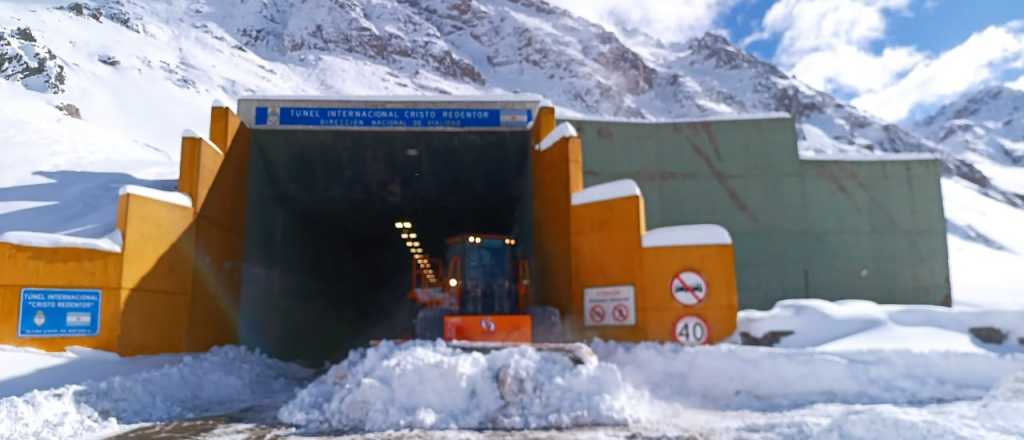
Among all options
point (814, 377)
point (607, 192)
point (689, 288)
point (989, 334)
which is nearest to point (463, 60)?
point (607, 192)

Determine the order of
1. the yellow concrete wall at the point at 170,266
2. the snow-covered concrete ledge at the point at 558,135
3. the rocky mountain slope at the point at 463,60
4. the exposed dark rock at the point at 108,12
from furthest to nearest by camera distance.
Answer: the rocky mountain slope at the point at 463,60
the exposed dark rock at the point at 108,12
the snow-covered concrete ledge at the point at 558,135
the yellow concrete wall at the point at 170,266

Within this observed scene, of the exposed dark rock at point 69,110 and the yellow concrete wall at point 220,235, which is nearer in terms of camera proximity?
the yellow concrete wall at point 220,235

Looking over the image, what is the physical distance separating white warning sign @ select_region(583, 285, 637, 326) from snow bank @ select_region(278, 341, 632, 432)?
13.8 feet

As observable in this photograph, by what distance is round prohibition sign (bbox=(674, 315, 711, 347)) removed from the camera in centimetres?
1562

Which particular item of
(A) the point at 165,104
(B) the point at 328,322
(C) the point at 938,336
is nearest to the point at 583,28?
(A) the point at 165,104

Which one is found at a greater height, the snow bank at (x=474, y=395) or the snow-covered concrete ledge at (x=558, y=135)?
the snow-covered concrete ledge at (x=558, y=135)

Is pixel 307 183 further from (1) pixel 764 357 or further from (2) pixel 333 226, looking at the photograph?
(1) pixel 764 357

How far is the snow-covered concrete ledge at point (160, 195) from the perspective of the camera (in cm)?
1570

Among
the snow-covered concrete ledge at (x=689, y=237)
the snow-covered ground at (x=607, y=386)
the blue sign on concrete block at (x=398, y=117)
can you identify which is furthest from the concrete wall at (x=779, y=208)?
→ the snow-covered concrete ledge at (x=689, y=237)

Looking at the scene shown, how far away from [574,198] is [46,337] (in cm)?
1146

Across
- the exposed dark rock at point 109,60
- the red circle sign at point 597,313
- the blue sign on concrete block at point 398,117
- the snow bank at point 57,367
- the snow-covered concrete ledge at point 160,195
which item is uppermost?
the exposed dark rock at point 109,60

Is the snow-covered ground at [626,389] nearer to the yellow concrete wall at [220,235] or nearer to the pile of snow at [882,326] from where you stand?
the pile of snow at [882,326]

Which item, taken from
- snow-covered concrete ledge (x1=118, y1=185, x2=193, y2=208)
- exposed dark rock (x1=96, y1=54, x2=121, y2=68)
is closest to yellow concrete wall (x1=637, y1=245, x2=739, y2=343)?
snow-covered concrete ledge (x1=118, y1=185, x2=193, y2=208)

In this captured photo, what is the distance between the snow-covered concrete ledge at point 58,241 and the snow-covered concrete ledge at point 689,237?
11325 millimetres
